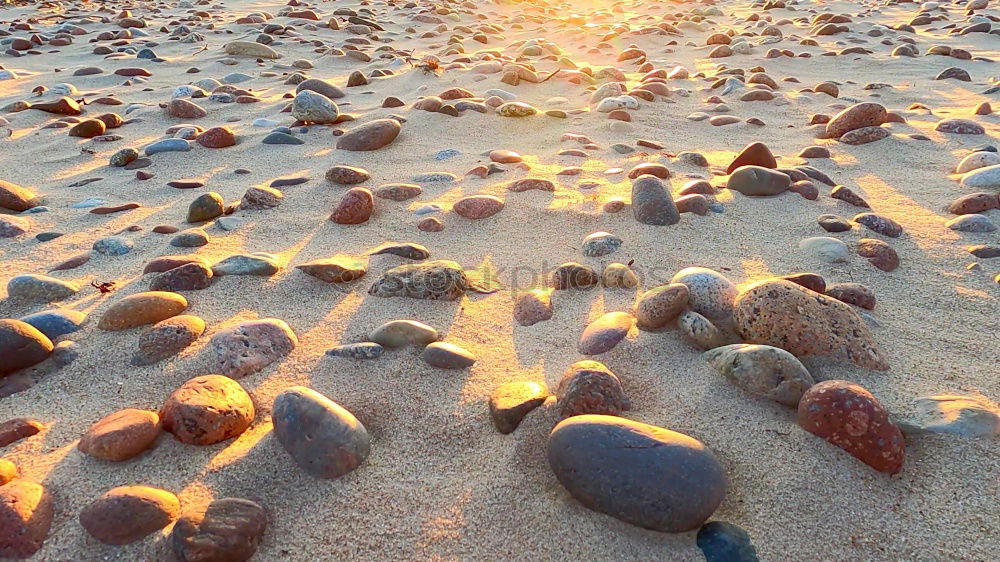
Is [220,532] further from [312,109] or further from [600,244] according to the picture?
[312,109]

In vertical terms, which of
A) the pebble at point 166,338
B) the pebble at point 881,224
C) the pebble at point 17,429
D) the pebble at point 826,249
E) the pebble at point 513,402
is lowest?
the pebble at point 17,429

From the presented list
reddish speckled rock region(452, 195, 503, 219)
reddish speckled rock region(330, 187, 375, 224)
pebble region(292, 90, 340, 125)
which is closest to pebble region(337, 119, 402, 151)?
pebble region(292, 90, 340, 125)

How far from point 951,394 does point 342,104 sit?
390 cm

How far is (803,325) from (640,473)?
2.37ft

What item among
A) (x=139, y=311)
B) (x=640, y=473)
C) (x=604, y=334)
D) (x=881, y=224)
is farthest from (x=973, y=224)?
(x=139, y=311)

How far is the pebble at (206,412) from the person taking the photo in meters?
1.28

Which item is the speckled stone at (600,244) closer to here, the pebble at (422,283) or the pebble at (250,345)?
the pebble at (422,283)

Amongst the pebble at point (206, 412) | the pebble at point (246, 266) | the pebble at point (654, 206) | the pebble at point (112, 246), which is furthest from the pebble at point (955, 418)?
the pebble at point (112, 246)

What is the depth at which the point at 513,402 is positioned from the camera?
4.57 feet

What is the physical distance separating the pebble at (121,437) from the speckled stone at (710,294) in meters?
1.42

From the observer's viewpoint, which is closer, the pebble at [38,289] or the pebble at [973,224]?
the pebble at [38,289]

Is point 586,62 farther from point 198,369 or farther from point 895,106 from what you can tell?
point 198,369

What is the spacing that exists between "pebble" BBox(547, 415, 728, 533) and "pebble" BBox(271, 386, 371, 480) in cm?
43

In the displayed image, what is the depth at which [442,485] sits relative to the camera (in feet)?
4.04
